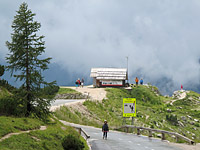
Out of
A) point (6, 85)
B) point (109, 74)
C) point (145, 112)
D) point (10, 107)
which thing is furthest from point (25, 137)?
point (109, 74)

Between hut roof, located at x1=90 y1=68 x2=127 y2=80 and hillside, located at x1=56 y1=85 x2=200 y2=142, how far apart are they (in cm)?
397

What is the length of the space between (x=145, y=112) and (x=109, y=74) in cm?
1765

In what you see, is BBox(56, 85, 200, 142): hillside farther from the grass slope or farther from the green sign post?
the grass slope

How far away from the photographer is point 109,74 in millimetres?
65938

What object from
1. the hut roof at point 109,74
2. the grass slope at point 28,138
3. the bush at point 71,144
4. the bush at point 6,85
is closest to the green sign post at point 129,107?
the bush at point 6,85

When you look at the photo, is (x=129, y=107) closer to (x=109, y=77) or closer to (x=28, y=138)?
(x=28, y=138)

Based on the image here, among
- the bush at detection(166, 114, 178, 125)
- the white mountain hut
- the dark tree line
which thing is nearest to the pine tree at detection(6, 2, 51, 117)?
the dark tree line

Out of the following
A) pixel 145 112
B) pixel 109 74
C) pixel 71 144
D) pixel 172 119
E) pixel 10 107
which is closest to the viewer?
pixel 71 144

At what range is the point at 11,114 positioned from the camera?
18.0m

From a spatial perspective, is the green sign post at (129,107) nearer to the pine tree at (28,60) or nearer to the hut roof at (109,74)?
the pine tree at (28,60)

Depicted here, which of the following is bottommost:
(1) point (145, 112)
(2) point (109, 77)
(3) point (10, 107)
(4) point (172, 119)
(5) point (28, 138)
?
(5) point (28, 138)

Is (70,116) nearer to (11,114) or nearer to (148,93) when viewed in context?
(11,114)

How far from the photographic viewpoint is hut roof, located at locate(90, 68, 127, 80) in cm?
6556

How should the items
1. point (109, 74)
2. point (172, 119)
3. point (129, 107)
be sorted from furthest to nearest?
1. point (109, 74)
2. point (172, 119)
3. point (129, 107)
